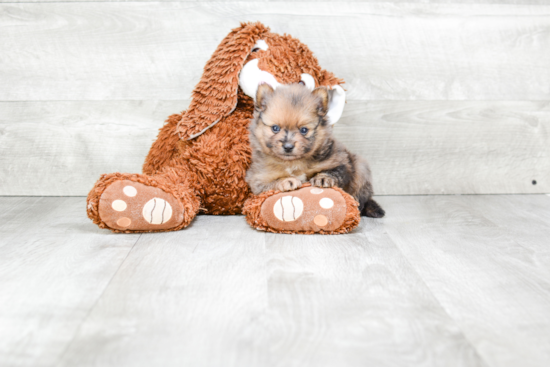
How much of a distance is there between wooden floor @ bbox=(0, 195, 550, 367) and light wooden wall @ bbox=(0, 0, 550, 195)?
0.55 m

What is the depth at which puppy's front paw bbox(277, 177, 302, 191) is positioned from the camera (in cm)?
168

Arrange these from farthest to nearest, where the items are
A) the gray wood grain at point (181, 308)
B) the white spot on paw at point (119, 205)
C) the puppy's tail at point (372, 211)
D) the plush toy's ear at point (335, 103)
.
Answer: the puppy's tail at point (372, 211)
the plush toy's ear at point (335, 103)
the white spot on paw at point (119, 205)
the gray wood grain at point (181, 308)

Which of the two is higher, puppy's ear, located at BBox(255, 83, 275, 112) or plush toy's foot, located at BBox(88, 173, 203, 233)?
puppy's ear, located at BBox(255, 83, 275, 112)

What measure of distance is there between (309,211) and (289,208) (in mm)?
67

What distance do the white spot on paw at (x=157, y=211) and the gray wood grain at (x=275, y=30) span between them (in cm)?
77

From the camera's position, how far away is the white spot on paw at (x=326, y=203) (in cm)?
164

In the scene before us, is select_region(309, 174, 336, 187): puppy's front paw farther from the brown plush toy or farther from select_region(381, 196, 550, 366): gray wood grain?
select_region(381, 196, 550, 366): gray wood grain

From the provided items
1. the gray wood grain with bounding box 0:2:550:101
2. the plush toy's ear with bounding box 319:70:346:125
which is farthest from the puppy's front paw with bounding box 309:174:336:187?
the gray wood grain with bounding box 0:2:550:101

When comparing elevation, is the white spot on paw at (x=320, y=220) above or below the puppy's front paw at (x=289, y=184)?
below

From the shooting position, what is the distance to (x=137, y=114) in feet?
7.47

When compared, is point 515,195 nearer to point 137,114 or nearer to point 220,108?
point 220,108

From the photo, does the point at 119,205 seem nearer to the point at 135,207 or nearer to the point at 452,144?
the point at 135,207

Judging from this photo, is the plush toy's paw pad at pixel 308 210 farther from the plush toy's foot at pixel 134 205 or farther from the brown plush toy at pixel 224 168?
the plush toy's foot at pixel 134 205

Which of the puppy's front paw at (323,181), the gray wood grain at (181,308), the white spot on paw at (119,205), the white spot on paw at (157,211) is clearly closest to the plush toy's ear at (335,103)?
the puppy's front paw at (323,181)
